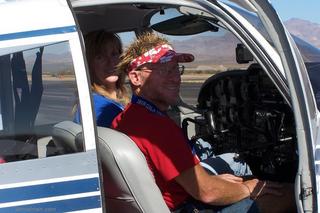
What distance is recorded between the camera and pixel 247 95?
411 centimetres

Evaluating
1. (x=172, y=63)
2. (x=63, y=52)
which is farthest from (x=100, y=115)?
(x=63, y=52)

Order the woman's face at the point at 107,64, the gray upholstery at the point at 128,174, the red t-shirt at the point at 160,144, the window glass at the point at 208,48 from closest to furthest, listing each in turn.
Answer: the gray upholstery at the point at 128,174, the red t-shirt at the point at 160,144, the window glass at the point at 208,48, the woman's face at the point at 107,64

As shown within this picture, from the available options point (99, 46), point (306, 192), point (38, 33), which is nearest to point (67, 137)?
point (38, 33)

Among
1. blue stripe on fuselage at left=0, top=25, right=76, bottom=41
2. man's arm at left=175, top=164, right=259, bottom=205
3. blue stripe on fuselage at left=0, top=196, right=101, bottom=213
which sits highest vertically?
blue stripe on fuselage at left=0, top=25, right=76, bottom=41

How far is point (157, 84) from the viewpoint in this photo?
3039 millimetres

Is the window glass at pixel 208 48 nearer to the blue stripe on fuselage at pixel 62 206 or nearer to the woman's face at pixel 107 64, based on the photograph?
the woman's face at pixel 107 64

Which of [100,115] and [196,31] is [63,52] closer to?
[100,115]

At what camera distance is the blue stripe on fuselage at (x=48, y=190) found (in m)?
2.34

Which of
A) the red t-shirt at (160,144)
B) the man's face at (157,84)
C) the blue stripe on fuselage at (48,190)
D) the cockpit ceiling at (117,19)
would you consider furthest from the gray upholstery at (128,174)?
the cockpit ceiling at (117,19)

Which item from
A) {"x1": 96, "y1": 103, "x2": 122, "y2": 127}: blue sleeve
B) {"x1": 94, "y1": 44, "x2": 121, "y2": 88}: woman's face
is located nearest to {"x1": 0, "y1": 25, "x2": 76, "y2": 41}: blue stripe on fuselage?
{"x1": 96, "y1": 103, "x2": 122, "y2": 127}: blue sleeve

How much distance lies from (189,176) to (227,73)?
1.70 m

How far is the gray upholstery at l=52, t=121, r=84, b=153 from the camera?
2.49 m

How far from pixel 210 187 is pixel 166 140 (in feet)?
1.15

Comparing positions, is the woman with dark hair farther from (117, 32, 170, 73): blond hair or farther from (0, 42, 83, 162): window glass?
(0, 42, 83, 162): window glass
